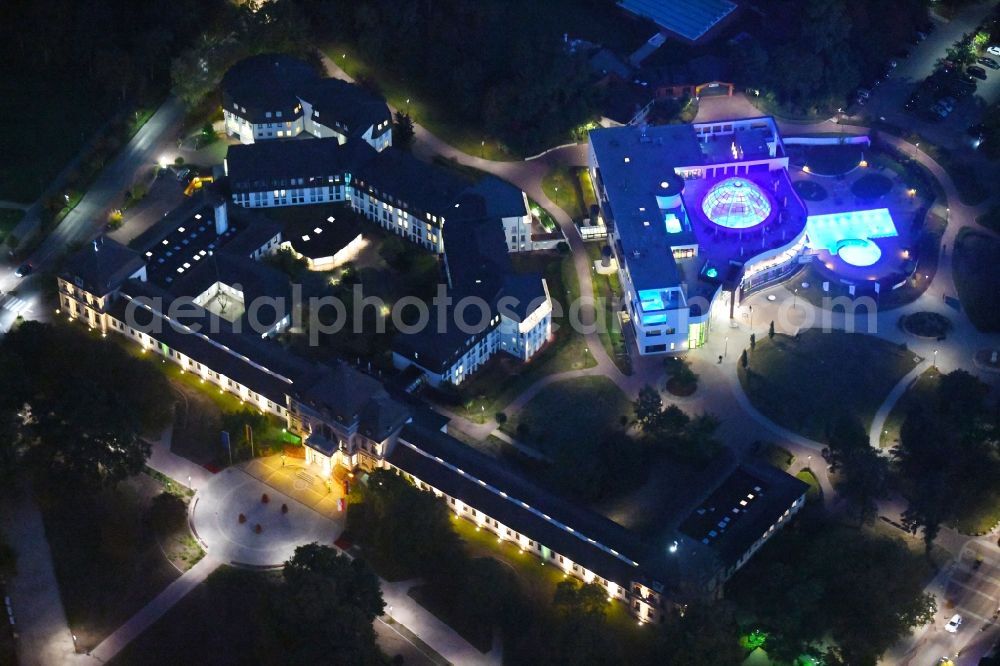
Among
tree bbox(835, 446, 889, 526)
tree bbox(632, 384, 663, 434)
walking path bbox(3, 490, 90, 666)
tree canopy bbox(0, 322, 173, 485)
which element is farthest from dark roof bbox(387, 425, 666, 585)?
walking path bbox(3, 490, 90, 666)

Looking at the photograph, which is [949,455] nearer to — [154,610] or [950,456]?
[950,456]

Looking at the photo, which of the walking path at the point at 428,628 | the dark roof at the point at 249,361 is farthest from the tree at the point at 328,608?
the dark roof at the point at 249,361

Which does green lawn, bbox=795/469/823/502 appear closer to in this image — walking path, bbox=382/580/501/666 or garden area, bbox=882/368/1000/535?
garden area, bbox=882/368/1000/535

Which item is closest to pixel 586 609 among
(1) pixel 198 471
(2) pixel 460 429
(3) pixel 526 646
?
(3) pixel 526 646

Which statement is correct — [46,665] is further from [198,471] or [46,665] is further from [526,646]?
[526,646]

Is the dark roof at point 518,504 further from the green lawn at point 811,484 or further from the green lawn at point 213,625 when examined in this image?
the green lawn at point 811,484

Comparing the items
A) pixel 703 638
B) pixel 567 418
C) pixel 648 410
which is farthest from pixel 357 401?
pixel 703 638
